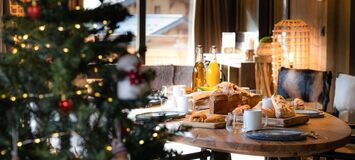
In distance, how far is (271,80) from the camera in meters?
5.45

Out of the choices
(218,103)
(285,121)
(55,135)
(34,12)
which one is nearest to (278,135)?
(285,121)

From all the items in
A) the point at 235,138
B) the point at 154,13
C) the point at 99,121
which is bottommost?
the point at 235,138

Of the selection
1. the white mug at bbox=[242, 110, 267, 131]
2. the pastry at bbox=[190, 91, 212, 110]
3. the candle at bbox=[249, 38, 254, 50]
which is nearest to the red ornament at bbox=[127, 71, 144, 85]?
the white mug at bbox=[242, 110, 267, 131]

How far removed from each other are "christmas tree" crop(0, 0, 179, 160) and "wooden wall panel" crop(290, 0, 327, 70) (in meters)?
4.30

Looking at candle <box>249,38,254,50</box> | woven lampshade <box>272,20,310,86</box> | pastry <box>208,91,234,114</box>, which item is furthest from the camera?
candle <box>249,38,254,50</box>

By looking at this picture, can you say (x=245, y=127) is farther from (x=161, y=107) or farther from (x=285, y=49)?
(x=285, y=49)

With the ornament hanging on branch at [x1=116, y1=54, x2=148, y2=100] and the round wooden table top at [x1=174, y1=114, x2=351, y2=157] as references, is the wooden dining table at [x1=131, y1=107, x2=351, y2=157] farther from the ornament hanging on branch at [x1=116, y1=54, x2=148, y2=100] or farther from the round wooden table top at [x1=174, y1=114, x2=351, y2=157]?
the ornament hanging on branch at [x1=116, y1=54, x2=148, y2=100]

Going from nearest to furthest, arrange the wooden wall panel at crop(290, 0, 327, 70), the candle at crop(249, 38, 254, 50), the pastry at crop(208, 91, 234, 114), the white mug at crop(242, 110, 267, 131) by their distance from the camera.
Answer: the white mug at crop(242, 110, 267, 131) < the pastry at crop(208, 91, 234, 114) < the wooden wall panel at crop(290, 0, 327, 70) < the candle at crop(249, 38, 254, 50)

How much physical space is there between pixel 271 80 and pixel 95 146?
4.23m

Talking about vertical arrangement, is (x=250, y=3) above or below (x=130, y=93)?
above

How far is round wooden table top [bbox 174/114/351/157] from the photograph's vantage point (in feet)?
6.43

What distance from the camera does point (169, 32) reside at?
7.85 metres

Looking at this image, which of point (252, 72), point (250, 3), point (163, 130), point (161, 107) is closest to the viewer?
point (163, 130)

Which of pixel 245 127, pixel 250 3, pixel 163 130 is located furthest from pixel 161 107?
pixel 250 3
